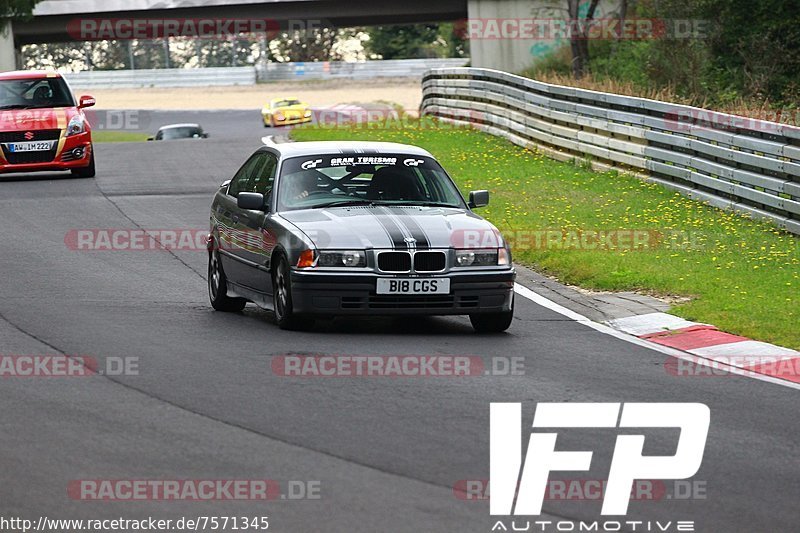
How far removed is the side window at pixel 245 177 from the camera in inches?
509

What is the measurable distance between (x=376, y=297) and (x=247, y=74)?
240ft

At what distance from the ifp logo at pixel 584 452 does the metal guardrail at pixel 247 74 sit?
2889 inches

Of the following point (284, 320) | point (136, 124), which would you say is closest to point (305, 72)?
point (136, 124)

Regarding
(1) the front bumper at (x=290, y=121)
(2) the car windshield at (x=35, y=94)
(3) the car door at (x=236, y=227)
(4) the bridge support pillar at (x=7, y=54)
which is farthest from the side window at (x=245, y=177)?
(4) the bridge support pillar at (x=7, y=54)

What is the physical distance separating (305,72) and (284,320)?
2908 inches

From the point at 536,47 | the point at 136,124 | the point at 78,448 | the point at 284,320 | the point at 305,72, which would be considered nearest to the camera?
the point at 78,448

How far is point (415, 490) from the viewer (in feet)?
21.5

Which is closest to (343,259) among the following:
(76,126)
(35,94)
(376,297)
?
(376,297)

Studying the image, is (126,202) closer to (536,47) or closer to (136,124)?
(536,47)

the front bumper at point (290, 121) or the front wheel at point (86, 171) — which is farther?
the front bumper at point (290, 121)

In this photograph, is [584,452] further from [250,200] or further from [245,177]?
[245,177]

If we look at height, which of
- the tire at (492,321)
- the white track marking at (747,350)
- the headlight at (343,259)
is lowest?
the white track marking at (747,350)

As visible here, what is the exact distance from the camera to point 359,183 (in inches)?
474

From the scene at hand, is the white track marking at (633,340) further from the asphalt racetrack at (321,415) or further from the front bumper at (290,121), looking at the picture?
the front bumper at (290,121)
